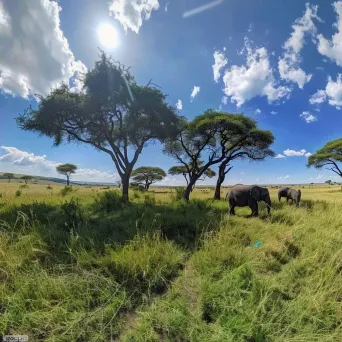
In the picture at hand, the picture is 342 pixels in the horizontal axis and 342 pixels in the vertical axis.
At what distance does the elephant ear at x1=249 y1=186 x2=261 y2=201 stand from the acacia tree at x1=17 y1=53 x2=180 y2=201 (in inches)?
300

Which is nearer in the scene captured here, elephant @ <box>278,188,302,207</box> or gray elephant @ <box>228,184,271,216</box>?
gray elephant @ <box>228,184,271,216</box>

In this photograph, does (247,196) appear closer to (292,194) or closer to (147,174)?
(292,194)

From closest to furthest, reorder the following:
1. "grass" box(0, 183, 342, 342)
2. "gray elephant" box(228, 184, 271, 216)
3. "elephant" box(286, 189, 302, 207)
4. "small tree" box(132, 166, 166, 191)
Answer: "grass" box(0, 183, 342, 342)
"gray elephant" box(228, 184, 271, 216)
"elephant" box(286, 189, 302, 207)
"small tree" box(132, 166, 166, 191)

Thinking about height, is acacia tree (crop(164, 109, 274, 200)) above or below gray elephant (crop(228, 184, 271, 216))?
above

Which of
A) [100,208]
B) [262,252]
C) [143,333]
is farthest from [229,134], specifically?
[143,333]

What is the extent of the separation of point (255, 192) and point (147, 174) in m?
43.7

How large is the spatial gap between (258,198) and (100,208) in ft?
24.4

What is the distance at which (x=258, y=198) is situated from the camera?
416 inches

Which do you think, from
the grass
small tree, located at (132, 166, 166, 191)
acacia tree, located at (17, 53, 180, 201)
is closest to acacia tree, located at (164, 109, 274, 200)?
acacia tree, located at (17, 53, 180, 201)

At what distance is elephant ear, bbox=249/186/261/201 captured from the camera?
34.3 feet

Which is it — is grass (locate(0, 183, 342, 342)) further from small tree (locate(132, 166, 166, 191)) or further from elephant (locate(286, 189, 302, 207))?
small tree (locate(132, 166, 166, 191))

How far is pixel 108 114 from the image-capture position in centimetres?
1559

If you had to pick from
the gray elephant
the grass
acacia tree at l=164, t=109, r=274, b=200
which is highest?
acacia tree at l=164, t=109, r=274, b=200

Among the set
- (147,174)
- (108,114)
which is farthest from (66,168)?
(108,114)
